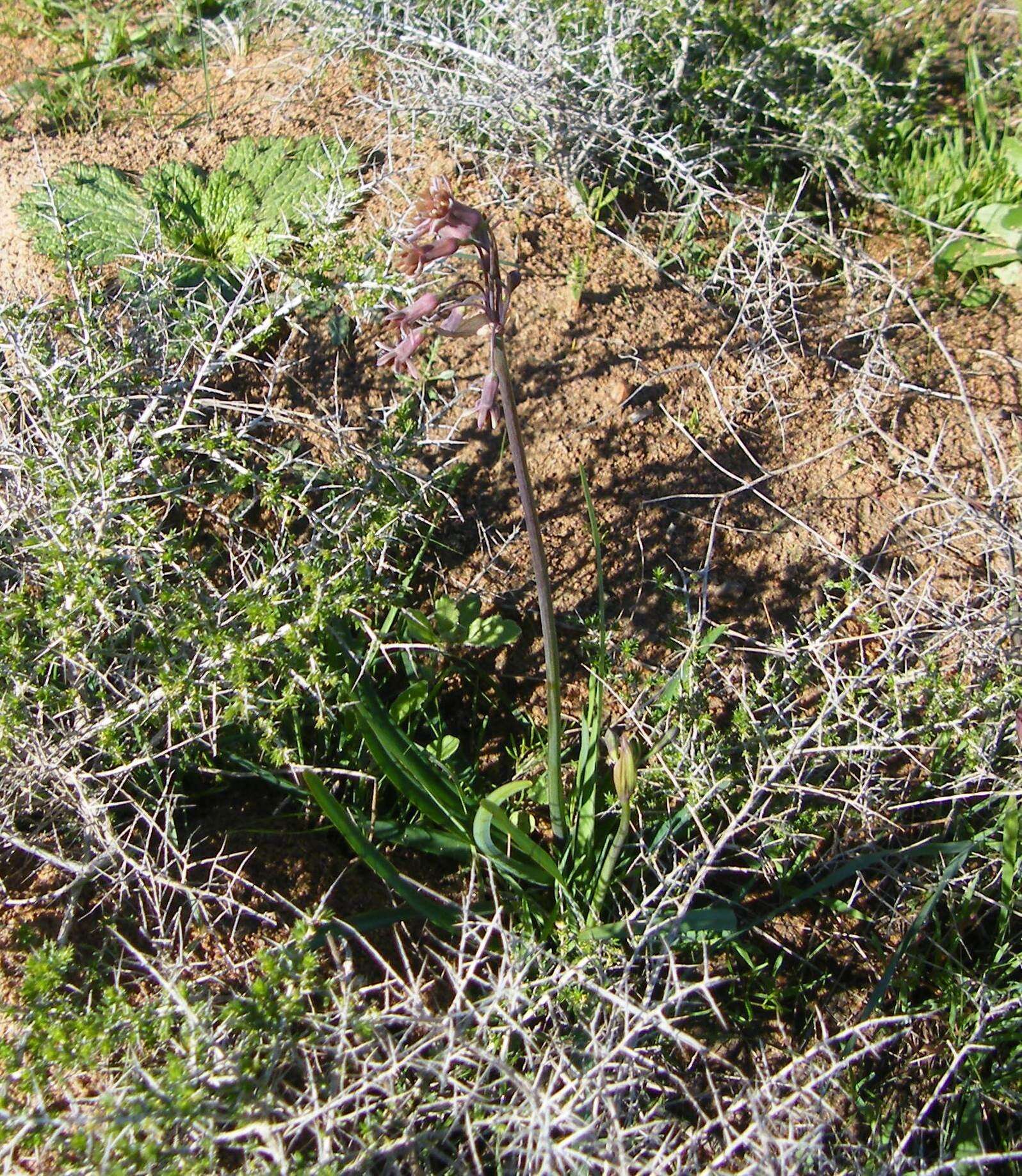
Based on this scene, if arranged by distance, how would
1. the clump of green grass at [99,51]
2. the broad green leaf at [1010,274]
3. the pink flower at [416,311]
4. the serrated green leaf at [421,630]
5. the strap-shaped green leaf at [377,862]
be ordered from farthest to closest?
the clump of green grass at [99,51] → the broad green leaf at [1010,274] → the serrated green leaf at [421,630] → the strap-shaped green leaf at [377,862] → the pink flower at [416,311]

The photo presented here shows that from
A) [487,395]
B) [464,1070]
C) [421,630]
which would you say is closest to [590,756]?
[421,630]

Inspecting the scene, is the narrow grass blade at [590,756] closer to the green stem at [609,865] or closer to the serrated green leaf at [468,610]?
the green stem at [609,865]

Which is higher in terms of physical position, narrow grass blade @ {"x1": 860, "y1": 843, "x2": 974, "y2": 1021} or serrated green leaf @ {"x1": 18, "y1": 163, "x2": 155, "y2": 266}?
serrated green leaf @ {"x1": 18, "y1": 163, "x2": 155, "y2": 266}

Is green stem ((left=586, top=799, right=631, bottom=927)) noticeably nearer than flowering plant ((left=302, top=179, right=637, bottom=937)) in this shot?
No

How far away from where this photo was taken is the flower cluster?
4.99 feet

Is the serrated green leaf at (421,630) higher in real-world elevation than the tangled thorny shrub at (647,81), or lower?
lower

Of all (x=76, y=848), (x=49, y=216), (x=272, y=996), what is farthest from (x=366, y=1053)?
(x=49, y=216)

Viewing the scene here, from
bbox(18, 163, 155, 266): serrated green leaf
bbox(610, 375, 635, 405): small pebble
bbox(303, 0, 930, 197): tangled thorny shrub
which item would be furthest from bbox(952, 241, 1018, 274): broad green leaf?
bbox(18, 163, 155, 266): serrated green leaf

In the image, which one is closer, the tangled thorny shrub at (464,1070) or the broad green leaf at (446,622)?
the tangled thorny shrub at (464,1070)

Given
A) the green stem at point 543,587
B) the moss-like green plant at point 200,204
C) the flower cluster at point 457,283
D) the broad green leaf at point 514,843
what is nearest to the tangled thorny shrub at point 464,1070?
the broad green leaf at point 514,843

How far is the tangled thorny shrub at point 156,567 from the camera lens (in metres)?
1.96


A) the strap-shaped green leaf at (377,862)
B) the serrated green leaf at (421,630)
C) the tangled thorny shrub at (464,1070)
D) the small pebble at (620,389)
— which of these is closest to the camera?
the tangled thorny shrub at (464,1070)

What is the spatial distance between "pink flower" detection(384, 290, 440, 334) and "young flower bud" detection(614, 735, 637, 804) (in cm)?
82

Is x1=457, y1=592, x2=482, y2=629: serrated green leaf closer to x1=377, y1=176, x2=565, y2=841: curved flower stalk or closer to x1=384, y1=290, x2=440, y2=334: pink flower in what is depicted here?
x1=377, y1=176, x2=565, y2=841: curved flower stalk
